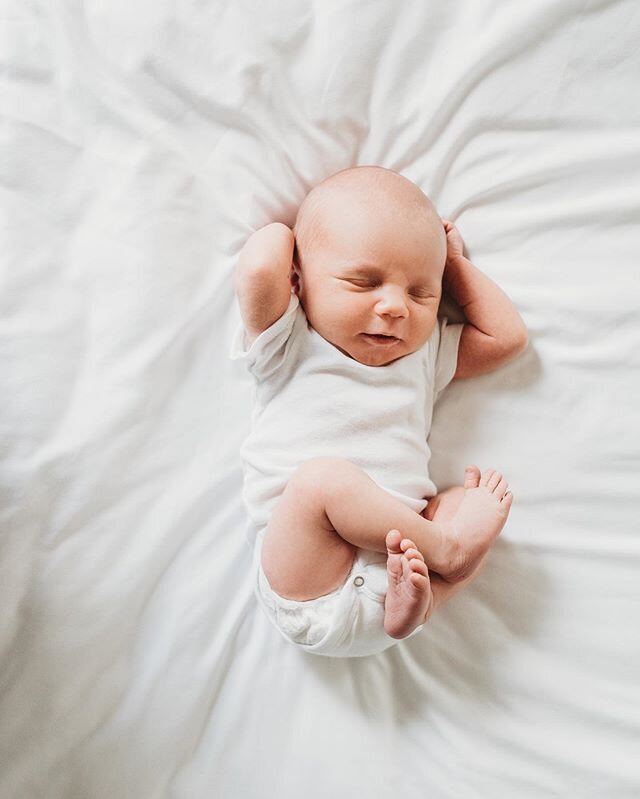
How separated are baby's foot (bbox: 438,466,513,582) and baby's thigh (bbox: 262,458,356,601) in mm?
140

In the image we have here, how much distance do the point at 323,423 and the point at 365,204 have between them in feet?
0.97

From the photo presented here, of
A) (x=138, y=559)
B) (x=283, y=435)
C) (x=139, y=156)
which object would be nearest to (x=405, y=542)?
(x=283, y=435)

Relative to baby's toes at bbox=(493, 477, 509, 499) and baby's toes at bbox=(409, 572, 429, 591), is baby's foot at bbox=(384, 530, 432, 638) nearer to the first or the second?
baby's toes at bbox=(409, 572, 429, 591)

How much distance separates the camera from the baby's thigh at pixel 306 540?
1.00 meters

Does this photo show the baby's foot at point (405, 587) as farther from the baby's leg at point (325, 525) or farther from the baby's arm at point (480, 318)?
the baby's arm at point (480, 318)

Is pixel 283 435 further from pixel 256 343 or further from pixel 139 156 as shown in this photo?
pixel 139 156

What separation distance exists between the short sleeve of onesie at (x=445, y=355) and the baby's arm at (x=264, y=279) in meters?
0.24

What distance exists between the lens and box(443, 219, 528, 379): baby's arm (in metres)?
1.12

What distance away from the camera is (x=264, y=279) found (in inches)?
40.1

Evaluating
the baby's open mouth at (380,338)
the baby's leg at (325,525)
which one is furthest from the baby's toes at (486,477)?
the baby's open mouth at (380,338)

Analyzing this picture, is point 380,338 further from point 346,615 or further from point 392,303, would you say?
point 346,615

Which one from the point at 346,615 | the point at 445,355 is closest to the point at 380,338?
→ the point at 445,355

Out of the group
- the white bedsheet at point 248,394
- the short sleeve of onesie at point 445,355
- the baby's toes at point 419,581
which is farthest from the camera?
the short sleeve of onesie at point 445,355

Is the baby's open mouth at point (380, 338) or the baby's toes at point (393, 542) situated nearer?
the baby's toes at point (393, 542)
